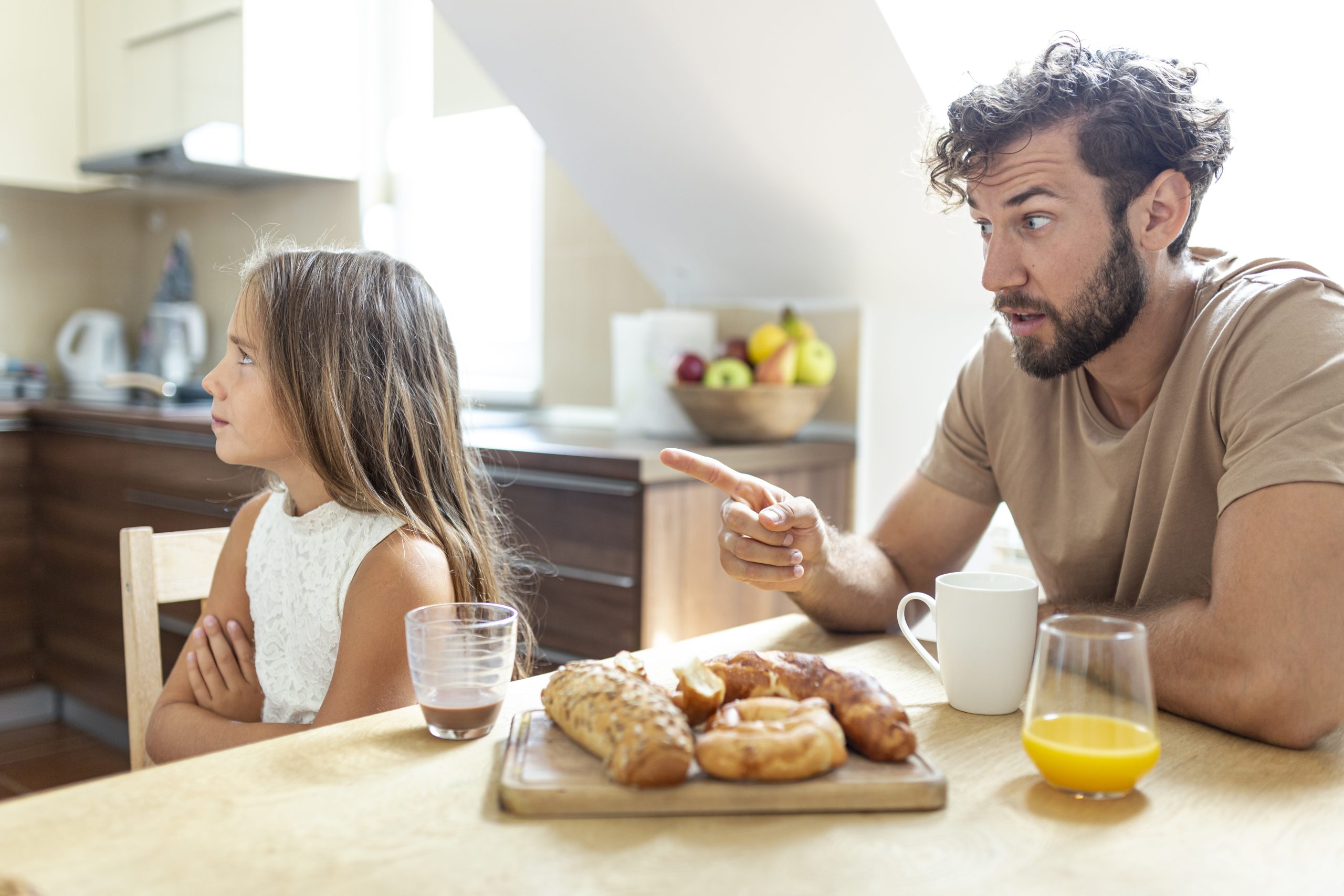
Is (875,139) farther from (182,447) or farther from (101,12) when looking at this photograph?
(101,12)

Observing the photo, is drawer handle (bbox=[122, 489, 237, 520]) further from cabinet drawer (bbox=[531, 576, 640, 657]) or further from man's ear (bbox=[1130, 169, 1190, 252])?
man's ear (bbox=[1130, 169, 1190, 252])

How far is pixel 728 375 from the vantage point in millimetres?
2168

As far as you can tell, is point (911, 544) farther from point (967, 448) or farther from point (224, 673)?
point (224, 673)

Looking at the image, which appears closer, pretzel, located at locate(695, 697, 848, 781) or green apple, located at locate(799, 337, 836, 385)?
pretzel, located at locate(695, 697, 848, 781)

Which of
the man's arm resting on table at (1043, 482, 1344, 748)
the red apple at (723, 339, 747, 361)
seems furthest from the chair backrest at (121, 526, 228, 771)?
the red apple at (723, 339, 747, 361)

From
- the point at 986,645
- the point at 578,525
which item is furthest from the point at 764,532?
the point at 578,525

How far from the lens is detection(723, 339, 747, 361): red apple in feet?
7.33

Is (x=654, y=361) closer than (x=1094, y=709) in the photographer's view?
No

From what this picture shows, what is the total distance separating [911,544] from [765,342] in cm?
84

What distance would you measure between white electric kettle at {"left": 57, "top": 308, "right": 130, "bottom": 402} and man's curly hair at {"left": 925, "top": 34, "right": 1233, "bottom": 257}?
3.20 metres

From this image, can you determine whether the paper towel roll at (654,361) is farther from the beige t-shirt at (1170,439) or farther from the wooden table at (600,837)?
the wooden table at (600,837)

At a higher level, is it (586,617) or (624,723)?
(624,723)

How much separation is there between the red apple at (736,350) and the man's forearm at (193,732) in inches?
49.5

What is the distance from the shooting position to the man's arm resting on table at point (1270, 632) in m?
0.87
